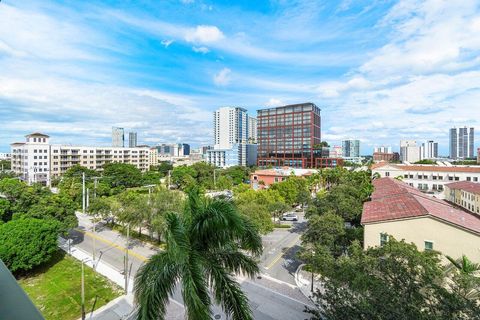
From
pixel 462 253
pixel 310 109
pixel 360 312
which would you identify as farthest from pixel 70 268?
pixel 310 109

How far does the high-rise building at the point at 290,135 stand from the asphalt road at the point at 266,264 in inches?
2372

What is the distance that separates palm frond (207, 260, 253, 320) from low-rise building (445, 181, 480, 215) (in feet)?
112

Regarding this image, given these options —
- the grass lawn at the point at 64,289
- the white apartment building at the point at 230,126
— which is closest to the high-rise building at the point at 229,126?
the white apartment building at the point at 230,126

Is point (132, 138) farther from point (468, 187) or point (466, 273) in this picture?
point (466, 273)

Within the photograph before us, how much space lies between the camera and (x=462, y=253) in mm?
14602

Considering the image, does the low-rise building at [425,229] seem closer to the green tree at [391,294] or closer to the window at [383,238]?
the window at [383,238]

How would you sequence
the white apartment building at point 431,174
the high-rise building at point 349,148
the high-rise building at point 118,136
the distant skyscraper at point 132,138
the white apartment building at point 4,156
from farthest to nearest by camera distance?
the distant skyscraper at point 132,138 < the high-rise building at point 349,148 < the high-rise building at point 118,136 < the white apartment building at point 4,156 < the white apartment building at point 431,174

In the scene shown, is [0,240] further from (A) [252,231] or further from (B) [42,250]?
(A) [252,231]

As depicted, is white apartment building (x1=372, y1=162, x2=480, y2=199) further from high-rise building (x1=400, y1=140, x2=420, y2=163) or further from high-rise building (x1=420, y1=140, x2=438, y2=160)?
high-rise building (x1=420, y1=140, x2=438, y2=160)

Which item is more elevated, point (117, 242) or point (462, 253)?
point (462, 253)

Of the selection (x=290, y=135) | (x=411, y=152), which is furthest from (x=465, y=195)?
(x=411, y=152)

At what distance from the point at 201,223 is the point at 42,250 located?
18.4 metres

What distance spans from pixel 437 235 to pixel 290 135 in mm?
78302

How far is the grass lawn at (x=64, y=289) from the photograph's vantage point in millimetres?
14143
